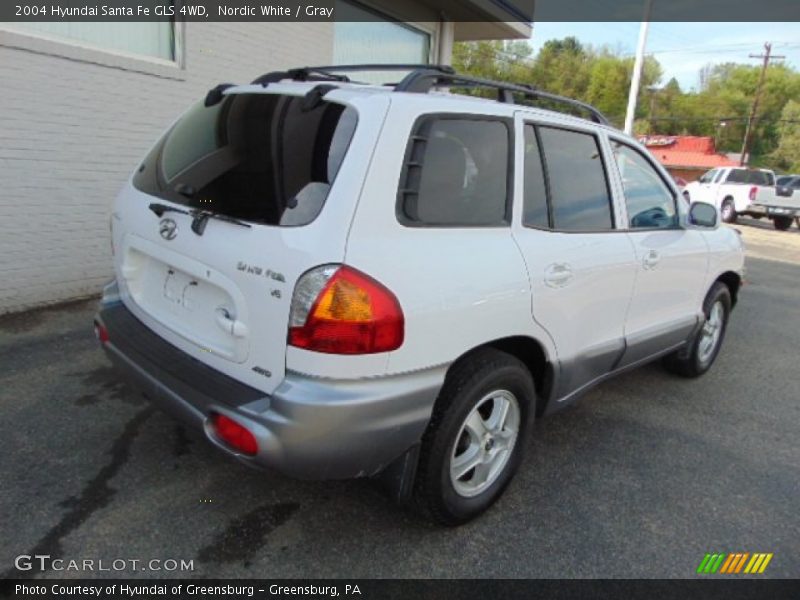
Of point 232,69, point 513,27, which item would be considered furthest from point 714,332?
point 513,27

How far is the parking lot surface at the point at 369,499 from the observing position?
2.39 metres

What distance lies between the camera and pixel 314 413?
1975 millimetres

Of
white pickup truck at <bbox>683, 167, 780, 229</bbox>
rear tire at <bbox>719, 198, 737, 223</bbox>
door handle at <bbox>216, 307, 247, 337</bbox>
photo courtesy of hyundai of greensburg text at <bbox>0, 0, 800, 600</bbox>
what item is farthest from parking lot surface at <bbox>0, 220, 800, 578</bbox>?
rear tire at <bbox>719, 198, 737, 223</bbox>

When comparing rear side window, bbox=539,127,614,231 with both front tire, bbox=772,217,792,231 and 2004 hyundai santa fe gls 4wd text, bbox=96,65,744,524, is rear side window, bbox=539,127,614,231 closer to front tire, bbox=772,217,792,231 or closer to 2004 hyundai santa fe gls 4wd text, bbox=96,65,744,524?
2004 hyundai santa fe gls 4wd text, bbox=96,65,744,524

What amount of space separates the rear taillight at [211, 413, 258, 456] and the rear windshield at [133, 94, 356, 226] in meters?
0.71

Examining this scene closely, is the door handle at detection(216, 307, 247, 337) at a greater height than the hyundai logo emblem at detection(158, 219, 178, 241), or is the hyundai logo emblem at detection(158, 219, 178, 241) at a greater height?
the hyundai logo emblem at detection(158, 219, 178, 241)

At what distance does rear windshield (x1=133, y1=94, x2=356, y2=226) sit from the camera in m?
2.14

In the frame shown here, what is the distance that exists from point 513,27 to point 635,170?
734 cm

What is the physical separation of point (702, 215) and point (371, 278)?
2966 mm

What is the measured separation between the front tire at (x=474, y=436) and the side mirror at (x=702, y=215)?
2106mm

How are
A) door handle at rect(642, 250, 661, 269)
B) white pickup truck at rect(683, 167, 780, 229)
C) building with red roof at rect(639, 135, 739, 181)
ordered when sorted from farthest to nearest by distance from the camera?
building with red roof at rect(639, 135, 739, 181)
white pickup truck at rect(683, 167, 780, 229)
door handle at rect(642, 250, 661, 269)

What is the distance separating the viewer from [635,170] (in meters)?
3.61

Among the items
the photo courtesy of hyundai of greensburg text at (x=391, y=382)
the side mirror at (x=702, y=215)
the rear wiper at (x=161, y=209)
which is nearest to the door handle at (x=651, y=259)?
the photo courtesy of hyundai of greensburg text at (x=391, y=382)

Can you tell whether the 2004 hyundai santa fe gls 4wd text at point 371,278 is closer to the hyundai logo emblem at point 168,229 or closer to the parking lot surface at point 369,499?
the hyundai logo emblem at point 168,229
